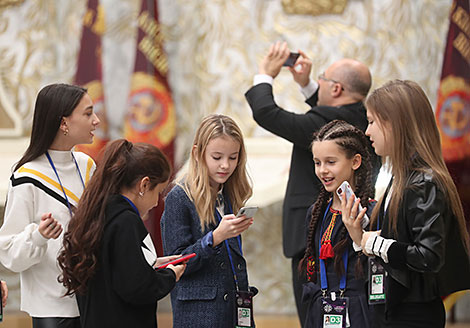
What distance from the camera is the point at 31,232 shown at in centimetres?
285

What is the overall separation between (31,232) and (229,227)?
767 millimetres

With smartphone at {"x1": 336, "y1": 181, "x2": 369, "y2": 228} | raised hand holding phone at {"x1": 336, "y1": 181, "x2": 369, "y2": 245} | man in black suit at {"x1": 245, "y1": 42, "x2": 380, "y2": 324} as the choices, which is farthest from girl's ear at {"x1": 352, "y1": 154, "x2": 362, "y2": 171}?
man in black suit at {"x1": 245, "y1": 42, "x2": 380, "y2": 324}

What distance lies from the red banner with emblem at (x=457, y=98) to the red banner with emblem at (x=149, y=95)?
204cm

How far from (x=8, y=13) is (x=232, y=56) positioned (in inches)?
67.8

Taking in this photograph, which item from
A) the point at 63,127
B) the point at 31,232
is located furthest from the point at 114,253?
the point at 63,127

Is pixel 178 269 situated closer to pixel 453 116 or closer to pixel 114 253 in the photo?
pixel 114 253

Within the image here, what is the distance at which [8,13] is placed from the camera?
5.55m

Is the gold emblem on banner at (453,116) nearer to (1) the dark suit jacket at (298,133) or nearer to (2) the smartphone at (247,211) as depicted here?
(1) the dark suit jacket at (298,133)

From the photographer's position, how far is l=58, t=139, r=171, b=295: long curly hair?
2543 millimetres

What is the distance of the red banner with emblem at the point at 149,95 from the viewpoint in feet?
17.7

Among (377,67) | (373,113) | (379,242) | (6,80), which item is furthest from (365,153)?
(6,80)

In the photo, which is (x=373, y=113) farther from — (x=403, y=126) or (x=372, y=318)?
(x=372, y=318)

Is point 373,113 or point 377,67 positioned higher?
point 377,67

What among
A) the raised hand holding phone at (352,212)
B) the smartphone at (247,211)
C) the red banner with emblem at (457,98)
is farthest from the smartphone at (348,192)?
the red banner with emblem at (457,98)
